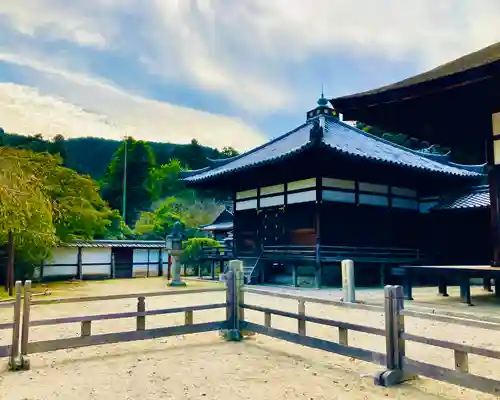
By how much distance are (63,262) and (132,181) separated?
94.5 ft

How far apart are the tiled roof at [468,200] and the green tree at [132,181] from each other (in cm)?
3722

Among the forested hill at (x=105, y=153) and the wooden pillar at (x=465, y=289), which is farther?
the forested hill at (x=105, y=153)

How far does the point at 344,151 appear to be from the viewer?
14.5 metres

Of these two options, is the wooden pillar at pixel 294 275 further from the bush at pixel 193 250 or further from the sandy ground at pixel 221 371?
the sandy ground at pixel 221 371

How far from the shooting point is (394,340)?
4.33 m

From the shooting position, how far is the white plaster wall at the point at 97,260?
23875 mm

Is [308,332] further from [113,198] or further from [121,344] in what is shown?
[113,198]

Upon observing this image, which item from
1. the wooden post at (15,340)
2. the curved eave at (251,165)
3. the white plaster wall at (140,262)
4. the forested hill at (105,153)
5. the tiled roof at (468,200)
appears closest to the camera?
the wooden post at (15,340)

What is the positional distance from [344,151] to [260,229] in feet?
19.8

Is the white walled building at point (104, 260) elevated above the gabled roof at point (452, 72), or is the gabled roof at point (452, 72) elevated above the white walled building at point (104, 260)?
the gabled roof at point (452, 72)

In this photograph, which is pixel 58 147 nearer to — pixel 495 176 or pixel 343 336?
pixel 495 176

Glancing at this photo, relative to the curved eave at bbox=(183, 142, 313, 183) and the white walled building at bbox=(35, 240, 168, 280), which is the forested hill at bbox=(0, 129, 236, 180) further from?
the curved eave at bbox=(183, 142, 313, 183)

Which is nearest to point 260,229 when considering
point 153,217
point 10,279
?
point 10,279

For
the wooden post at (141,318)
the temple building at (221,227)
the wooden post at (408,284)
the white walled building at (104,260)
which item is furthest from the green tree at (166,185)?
the wooden post at (141,318)
